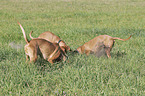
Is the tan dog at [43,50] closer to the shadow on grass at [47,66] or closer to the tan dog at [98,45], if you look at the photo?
the shadow on grass at [47,66]

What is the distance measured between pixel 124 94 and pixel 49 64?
6.26 ft

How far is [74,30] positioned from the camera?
335 inches

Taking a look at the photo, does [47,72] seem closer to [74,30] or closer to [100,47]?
[100,47]

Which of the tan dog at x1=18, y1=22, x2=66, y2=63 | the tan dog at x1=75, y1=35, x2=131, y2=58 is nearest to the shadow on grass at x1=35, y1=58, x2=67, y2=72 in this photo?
the tan dog at x1=18, y1=22, x2=66, y2=63

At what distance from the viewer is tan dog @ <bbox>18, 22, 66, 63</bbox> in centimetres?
394

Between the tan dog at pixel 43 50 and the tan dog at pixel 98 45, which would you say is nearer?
the tan dog at pixel 43 50

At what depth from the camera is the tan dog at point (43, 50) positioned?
3.94 meters

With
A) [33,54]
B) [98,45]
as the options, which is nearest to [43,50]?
[33,54]

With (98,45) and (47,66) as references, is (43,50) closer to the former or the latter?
(47,66)

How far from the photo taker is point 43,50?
4164 millimetres

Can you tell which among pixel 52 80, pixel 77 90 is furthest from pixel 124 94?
pixel 52 80

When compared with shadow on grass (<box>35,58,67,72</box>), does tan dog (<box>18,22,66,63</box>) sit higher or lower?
higher

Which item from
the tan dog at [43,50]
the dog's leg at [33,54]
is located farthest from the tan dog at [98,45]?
the dog's leg at [33,54]

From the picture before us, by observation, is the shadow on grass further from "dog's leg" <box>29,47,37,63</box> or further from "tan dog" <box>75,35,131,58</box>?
"tan dog" <box>75,35,131,58</box>
